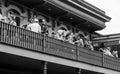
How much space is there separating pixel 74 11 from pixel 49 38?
734cm

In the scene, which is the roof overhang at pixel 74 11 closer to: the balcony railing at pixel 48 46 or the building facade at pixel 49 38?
the building facade at pixel 49 38

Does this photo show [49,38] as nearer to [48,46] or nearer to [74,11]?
[48,46]

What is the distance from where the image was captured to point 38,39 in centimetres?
1745

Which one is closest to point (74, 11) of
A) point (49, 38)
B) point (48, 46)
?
point (49, 38)

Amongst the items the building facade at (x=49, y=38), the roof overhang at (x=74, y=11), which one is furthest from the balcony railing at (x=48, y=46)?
the roof overhang at (x=74, y=11)

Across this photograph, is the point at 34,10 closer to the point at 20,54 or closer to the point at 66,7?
the point at 66,7

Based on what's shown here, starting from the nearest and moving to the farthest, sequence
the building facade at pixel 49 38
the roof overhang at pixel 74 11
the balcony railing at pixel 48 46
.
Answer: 1. the balcony railing at pixel 48 46
2. the building facade at pixel 49 38
3. the roof overhang at pixel 74 11

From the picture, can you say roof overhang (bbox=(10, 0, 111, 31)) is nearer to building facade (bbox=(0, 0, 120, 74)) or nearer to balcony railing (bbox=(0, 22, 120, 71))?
building facade (bbox=(0, 0, 120, 74))

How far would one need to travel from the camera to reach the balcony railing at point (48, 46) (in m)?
15.5

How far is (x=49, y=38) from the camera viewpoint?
18.3 metres

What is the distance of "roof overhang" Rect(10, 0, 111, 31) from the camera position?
22328 mm

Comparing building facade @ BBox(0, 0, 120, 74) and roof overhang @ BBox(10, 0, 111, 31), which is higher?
roof overhang @ BBox(10, 0, 111, 31)

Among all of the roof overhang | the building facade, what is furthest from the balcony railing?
the roof overhang

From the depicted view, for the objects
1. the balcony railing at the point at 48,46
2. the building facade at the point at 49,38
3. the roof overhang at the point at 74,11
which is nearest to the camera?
the balcony railing at the point at 48,46
